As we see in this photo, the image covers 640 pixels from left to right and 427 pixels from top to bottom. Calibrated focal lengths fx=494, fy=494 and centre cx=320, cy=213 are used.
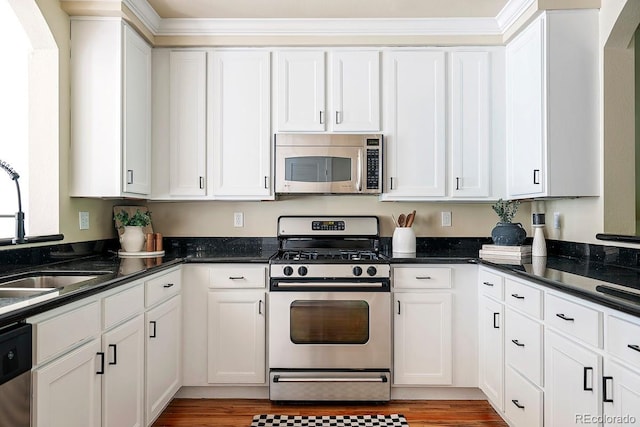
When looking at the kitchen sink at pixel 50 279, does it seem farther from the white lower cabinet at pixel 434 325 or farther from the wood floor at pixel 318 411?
the white lower cabinet at pixel 434 325

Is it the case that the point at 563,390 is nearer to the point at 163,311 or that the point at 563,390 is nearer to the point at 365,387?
the point at 365,387

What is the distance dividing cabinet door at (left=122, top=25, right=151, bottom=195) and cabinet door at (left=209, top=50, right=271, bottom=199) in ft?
1.40

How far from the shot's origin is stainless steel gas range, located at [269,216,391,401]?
9.98 ft

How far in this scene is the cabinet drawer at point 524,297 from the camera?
2285 millimetres

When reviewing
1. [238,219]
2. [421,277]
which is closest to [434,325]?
[421,277]

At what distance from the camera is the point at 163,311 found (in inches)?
109

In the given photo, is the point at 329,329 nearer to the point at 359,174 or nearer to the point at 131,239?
the point at 359,174

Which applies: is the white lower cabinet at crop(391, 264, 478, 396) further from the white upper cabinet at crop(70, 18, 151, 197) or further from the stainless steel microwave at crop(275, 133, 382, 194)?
the white upper cabinet at crop(70, 18, 151, 197)

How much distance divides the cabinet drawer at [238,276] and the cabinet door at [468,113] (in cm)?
143

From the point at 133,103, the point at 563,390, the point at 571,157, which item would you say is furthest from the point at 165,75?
the point at 563,390

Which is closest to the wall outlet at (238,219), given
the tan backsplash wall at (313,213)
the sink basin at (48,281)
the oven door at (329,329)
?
the tan backsplash wall at (313,213)

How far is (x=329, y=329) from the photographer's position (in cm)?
305

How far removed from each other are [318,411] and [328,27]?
249 cm

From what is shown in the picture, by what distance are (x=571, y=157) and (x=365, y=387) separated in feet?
5.98
